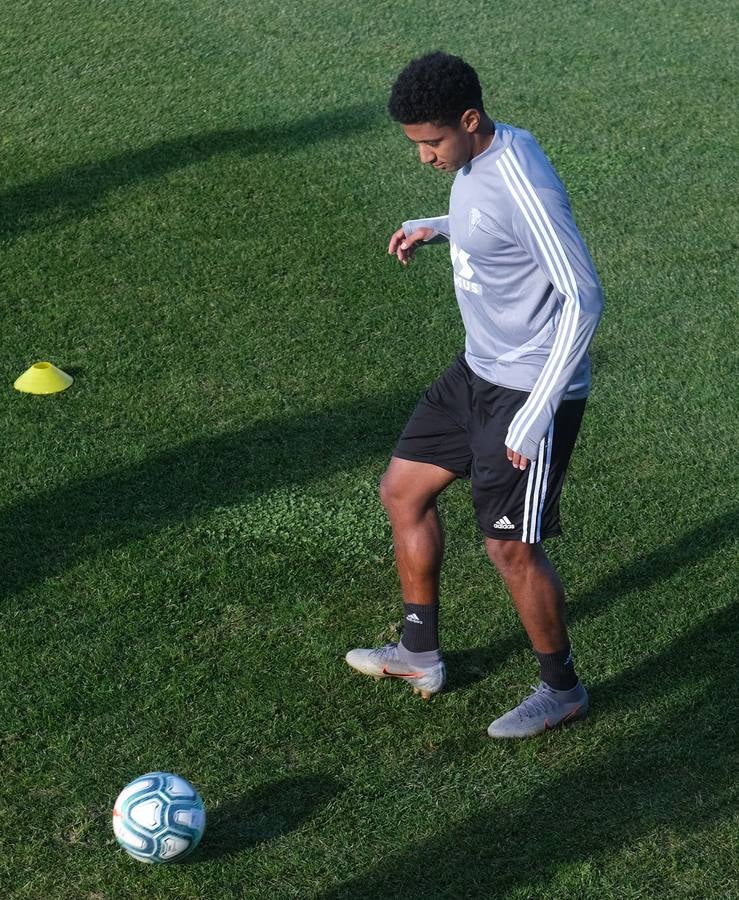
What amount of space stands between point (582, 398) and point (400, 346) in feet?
10.1

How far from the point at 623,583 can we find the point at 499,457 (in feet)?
4.63

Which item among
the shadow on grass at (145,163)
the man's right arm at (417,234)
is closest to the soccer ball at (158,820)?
the man's right arm at (417,234)

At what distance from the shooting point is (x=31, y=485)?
18.9ft

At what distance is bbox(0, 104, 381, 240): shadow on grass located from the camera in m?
8.60

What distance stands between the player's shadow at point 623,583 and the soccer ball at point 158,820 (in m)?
1.20

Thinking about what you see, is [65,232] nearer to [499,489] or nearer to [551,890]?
[499,489]

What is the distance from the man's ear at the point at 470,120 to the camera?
3.68 meters

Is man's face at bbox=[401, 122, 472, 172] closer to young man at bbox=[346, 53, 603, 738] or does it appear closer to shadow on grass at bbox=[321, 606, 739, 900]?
young man at bbox=[346, 53, 603, 738]

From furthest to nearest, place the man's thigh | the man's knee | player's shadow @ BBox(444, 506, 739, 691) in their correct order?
player's shadow @ BBox(444, 506, 739, 691) → the man's thigh → the man's knee

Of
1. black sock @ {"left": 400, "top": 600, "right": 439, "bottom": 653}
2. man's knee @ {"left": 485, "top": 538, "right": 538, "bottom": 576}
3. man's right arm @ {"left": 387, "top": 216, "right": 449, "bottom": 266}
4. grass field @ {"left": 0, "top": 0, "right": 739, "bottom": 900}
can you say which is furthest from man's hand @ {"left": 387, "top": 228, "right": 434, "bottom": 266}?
grass field @ {"left": 0, "top": 0, "right": 739, "bottom": 900}

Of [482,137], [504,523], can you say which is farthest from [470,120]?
[504,523]

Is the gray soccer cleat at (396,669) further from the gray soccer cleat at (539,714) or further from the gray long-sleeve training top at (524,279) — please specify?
the gray long-sleeve training top at (524,279)

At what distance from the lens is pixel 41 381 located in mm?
6457

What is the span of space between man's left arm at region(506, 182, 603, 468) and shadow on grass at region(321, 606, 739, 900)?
1432mm
